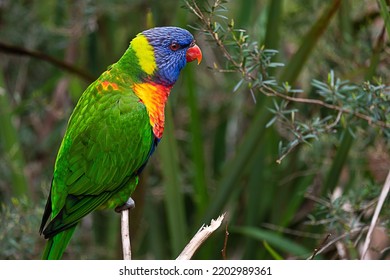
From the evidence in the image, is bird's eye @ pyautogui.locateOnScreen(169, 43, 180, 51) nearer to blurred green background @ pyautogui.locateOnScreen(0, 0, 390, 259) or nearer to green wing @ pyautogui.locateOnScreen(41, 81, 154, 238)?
green wing @ pyautogui.locateOnScreen(41, 81, 154, 238)

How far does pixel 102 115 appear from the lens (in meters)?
1.00

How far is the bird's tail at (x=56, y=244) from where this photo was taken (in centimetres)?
103

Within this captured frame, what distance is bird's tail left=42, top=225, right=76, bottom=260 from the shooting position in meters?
1.03

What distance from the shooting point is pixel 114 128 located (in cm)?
101

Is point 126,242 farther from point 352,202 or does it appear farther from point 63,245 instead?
point 352,202

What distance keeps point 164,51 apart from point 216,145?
1351 mm

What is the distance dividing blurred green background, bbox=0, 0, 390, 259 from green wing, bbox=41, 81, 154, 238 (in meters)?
0.21

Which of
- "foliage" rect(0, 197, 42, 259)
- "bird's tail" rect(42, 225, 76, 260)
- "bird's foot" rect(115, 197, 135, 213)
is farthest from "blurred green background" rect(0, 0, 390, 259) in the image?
"bird's tail" rect(42, 225, 76, 260)

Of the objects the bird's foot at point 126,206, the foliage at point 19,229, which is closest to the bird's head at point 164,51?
the bird's foot at point 126,206

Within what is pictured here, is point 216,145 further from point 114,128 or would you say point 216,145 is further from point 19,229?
point 114,128

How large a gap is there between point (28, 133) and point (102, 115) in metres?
1.59

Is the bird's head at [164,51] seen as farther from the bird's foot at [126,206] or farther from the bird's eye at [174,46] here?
the bird's foot at [126,206]

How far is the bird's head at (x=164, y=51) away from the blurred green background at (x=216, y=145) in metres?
0.28

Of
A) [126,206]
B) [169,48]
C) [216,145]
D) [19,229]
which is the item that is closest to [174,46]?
[169,48]
